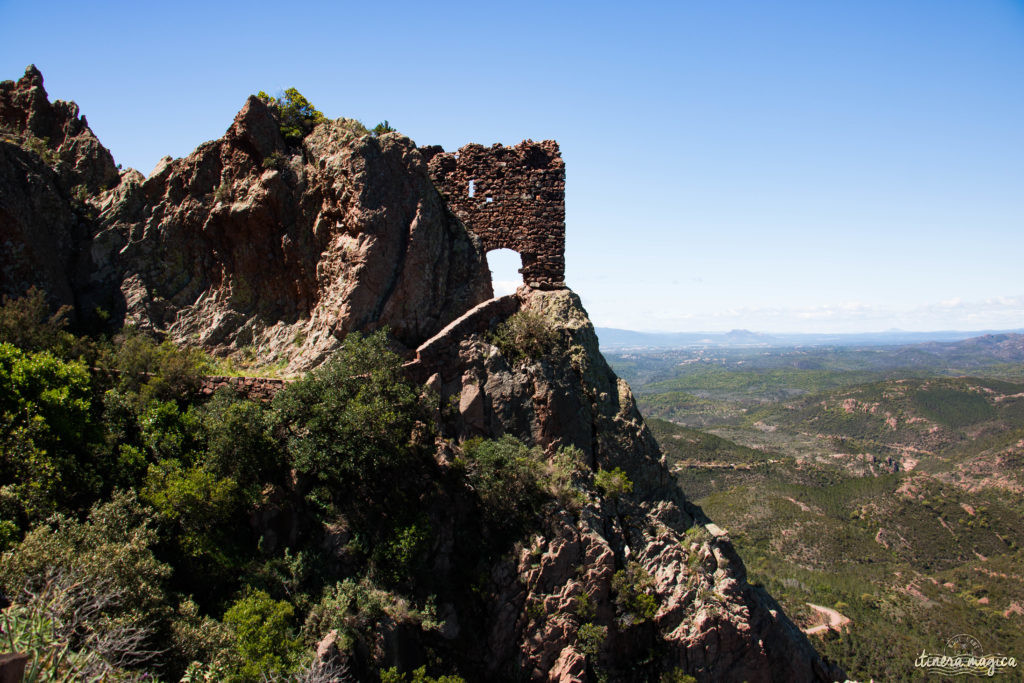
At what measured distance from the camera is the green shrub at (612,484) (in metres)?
14.5

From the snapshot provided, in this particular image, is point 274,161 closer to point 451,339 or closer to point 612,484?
point 451,339

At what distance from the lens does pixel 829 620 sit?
48781 mm

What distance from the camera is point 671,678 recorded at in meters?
12.6

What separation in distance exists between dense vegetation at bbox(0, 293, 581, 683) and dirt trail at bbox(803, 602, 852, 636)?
45.7 meters

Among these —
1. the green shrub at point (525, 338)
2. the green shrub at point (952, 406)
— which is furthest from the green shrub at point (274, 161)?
the green shrub at point (952, 406)

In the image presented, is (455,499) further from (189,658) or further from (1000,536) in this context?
(1000,536)

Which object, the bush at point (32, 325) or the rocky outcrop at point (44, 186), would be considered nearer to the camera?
the bush at point (32, 325)

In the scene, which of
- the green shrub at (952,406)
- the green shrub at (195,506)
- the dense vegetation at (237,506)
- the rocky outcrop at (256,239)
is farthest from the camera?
the green shrub at (952,406)

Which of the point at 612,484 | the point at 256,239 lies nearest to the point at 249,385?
the point at 256,239

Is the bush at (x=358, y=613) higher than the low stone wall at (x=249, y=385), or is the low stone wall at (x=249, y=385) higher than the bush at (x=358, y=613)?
the low stone wall at (x=249, y=385)

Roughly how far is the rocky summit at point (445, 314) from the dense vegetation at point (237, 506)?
36cm

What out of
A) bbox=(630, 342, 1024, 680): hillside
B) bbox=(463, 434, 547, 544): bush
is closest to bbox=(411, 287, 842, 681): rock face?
bbox=(463, 434, 547, 544): bush

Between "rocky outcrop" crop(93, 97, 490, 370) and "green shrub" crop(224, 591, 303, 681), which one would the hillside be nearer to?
"rocky outcrop" crop(93, 97, 490, 370)

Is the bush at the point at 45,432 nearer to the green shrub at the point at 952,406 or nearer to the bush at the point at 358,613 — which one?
the bush at the point at 358,613
